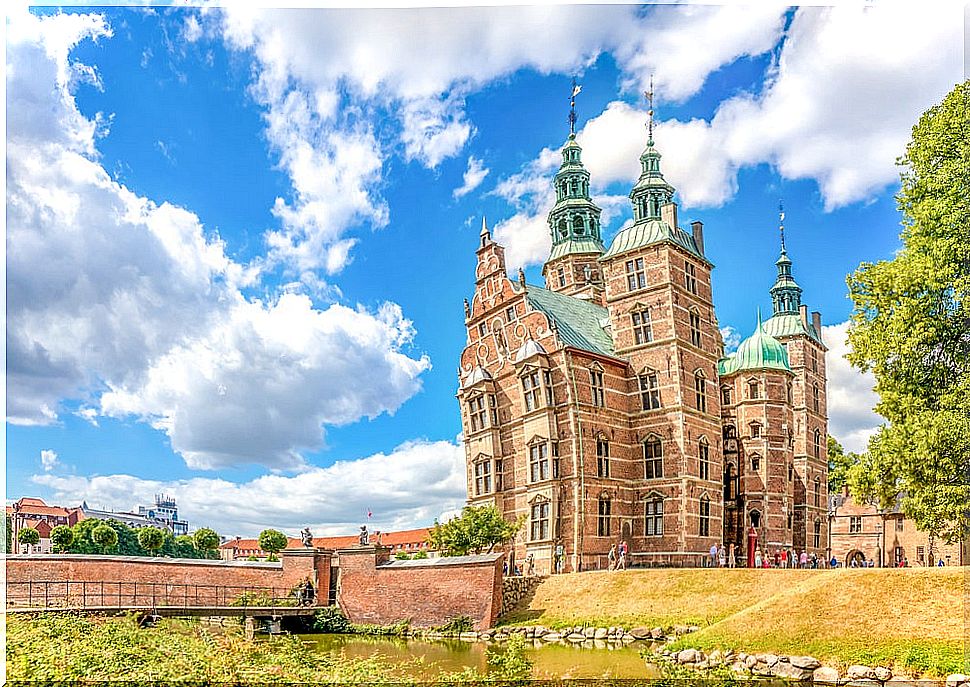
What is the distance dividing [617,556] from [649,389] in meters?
4.88

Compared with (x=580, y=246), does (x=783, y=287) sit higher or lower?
lower

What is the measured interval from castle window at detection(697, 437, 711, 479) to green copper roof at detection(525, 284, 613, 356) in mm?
A: 3719

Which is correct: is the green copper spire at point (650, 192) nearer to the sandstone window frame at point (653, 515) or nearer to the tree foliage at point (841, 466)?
the sandstone window frame at point (653, 515)

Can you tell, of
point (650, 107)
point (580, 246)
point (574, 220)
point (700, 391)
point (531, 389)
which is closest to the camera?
point (650, 107)

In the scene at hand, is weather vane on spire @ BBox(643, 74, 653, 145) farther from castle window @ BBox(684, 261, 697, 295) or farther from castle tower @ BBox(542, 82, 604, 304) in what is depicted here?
castle tower @ BBox(542, 82, 604, 304)

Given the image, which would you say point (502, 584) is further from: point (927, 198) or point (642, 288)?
point (927, 198)

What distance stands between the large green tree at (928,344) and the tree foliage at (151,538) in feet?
62.6

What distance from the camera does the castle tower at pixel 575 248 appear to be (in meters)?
31.4

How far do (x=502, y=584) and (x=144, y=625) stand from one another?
782 centimetres

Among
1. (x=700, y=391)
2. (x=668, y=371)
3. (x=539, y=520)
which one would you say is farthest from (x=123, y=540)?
(x=700, y=391)

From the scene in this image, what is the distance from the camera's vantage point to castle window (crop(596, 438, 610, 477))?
84.6ft

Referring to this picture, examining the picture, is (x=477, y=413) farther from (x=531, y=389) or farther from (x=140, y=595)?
(x=140, y=595)

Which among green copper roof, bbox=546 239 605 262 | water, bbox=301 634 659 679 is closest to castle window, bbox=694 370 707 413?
green copper roof, bbox=546 239 605 262

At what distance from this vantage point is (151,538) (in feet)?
86.4
